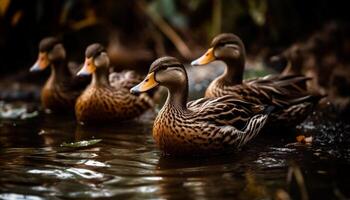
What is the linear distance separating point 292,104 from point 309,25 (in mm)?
6443

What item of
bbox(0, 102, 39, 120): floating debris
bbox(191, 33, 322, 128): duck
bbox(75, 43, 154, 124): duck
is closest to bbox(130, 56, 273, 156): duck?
bbox(191, 33, 322, 128): duck

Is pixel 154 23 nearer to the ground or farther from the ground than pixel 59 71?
farther from the ground

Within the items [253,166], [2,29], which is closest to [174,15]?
[2,29]

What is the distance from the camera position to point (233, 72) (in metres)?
9.62

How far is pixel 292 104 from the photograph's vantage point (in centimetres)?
929

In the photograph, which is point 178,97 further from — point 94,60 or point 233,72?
point 94,60

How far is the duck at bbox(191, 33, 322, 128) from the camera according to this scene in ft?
30.4

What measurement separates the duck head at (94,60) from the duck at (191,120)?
211cm

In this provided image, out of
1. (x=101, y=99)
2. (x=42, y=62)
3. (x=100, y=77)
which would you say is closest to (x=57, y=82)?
(x=42, y=62)

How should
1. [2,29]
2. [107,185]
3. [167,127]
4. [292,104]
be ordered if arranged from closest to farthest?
1. [107,185]
2. [167,127]
3. [292,104]
4. [2,29]

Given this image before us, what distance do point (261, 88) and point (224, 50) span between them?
70cm

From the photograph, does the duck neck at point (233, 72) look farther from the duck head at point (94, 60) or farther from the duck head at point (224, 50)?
the duck head at point (94, 60)

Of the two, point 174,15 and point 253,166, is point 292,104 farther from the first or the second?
point 174,15

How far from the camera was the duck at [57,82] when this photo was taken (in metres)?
11.1
